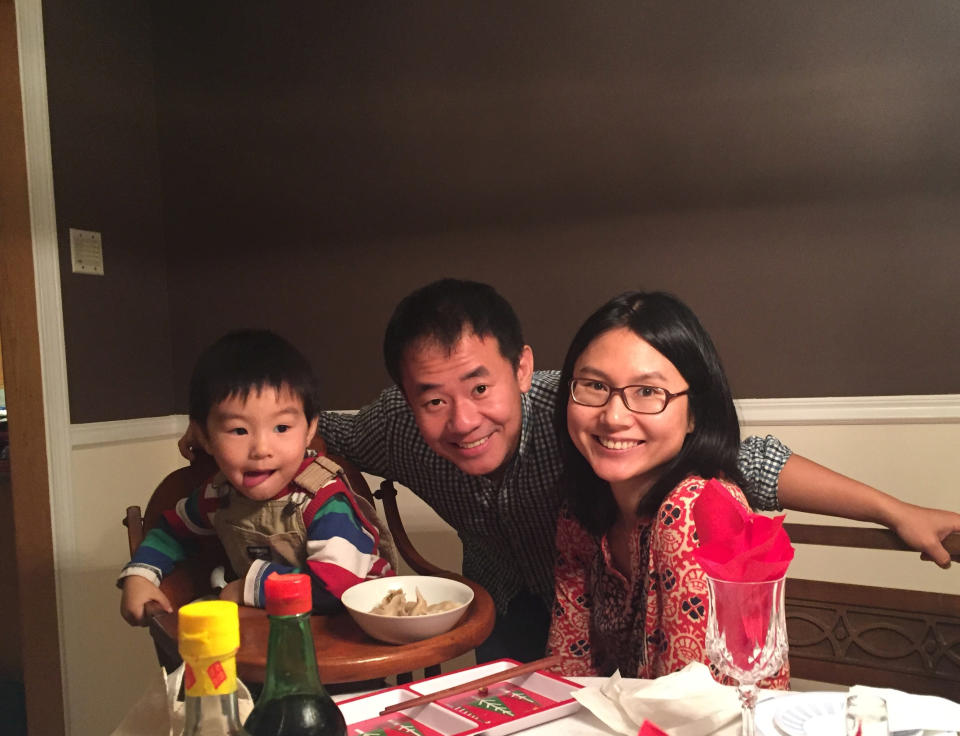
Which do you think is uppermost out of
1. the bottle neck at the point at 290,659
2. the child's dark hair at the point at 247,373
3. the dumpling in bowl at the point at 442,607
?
the child's dark hair at the point at 247,373

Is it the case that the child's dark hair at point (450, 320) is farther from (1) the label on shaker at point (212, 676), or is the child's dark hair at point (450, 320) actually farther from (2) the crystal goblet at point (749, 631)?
(1) the label on shaker at point (212, 676)

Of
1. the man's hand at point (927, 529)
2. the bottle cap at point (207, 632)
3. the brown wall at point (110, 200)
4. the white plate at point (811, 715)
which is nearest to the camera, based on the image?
the bottle cap at point (207, 632)

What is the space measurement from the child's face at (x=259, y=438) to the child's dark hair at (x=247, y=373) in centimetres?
2

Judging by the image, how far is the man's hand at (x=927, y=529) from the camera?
1.38 m

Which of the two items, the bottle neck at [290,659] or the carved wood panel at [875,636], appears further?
the carved wood panel at [875,636]

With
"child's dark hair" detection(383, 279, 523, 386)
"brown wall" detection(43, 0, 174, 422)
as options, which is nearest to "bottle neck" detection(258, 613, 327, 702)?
"child's dark hair" detection(383, 279, 523, 386)

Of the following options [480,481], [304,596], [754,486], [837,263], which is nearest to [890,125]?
[837,263]

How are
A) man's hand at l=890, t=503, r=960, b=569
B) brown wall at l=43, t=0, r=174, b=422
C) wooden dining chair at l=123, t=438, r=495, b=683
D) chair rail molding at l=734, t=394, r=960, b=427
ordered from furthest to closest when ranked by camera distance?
brown wall at l=43, t=0, r=174, b=422 → chair rail molding at l=734, t=394, r=960, b=427 → wooden dining chair at l=123, t=438, r=495, b=683 → man's hand at l=890, t=503, r=960, b=569

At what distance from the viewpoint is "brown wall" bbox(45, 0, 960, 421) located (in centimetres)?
242

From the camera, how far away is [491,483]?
6.11ft

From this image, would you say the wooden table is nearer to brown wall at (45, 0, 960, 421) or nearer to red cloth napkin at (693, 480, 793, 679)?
red cloth napkin at (693, 480, 793, 679)

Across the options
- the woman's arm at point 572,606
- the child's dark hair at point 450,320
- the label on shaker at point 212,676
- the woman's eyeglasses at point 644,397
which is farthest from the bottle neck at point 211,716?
the child's dark hair at point 450,320

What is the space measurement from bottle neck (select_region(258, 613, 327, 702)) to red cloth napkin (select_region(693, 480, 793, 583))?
383 mm

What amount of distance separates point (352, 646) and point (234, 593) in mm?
378
